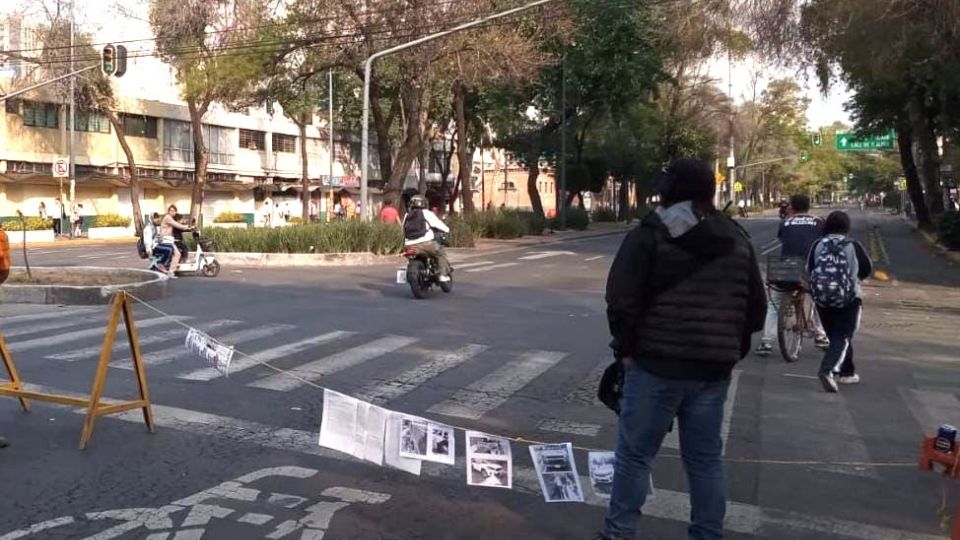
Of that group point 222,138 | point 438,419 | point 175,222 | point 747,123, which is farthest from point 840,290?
point 747,123

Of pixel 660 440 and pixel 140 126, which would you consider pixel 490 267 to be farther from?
pixel 140 126

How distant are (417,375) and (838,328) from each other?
12.5 feet

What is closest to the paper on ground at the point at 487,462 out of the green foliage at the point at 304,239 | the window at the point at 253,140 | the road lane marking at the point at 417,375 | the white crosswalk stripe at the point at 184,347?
the road lane marking at the point at 417,375

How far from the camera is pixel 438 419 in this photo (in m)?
7.40

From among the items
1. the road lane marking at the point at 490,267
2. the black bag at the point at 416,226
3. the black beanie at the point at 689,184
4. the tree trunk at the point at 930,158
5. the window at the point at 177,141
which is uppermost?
the window at the point at 177,141

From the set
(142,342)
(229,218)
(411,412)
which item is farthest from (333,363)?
(229,218)

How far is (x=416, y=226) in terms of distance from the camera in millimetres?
15906

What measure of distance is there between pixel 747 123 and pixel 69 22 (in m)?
63.6

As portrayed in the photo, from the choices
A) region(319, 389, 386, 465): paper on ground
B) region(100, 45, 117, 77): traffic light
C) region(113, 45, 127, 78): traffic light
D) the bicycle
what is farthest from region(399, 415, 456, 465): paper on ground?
region(113, 45, 127, 78): traffic light

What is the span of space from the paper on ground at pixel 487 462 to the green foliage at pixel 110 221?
43.2 m

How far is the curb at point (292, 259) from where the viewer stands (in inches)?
931

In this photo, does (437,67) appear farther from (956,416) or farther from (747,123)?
(747,123)

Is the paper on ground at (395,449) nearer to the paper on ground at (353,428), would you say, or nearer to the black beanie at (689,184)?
the paper on ground at (353,428)

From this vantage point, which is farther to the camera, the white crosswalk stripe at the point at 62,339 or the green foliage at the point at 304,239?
the green foliage at the point at 304,239
